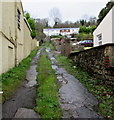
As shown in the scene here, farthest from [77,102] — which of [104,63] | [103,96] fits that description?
[104,63]

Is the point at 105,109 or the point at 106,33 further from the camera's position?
the point at 106,33

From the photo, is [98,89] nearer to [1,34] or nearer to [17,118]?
[17,118]

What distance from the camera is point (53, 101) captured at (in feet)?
11.9

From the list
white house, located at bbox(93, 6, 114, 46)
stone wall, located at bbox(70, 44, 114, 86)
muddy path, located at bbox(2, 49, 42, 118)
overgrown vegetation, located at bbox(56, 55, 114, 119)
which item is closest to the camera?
muddy path, located at bbox(2, 49, 42, 118)

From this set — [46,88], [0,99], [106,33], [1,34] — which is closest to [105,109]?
[46,88]

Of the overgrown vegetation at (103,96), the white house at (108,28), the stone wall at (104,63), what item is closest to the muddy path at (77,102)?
the overgrown vegetation at (103,96)

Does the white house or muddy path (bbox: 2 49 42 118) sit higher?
the white house

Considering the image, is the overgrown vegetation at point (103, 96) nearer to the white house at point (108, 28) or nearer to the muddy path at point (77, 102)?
the muddy path at point (77, 102)

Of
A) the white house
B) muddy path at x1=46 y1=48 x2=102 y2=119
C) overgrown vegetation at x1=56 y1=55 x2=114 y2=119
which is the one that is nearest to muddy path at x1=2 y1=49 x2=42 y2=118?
muddy path at x1=46 y1=48 x2=102 y2=119

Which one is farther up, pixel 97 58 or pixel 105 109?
pixel 97 58

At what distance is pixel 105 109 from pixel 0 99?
9.25 feet

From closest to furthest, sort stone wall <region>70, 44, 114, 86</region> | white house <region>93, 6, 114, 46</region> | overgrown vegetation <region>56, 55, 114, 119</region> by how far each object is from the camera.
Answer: overgrown vegetation <region>56, 55, 114, 119</region> → stone wall <region>70, 44, 114, 86</region> → white house <region>93, 6, 114, 46</region>

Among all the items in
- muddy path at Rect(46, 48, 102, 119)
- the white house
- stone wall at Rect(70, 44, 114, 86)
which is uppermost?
the white house

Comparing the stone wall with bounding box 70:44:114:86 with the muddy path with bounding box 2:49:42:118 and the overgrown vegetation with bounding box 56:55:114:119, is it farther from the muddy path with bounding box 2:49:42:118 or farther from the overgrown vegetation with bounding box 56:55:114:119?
the muddy path with bounding box 2:49:42:118
